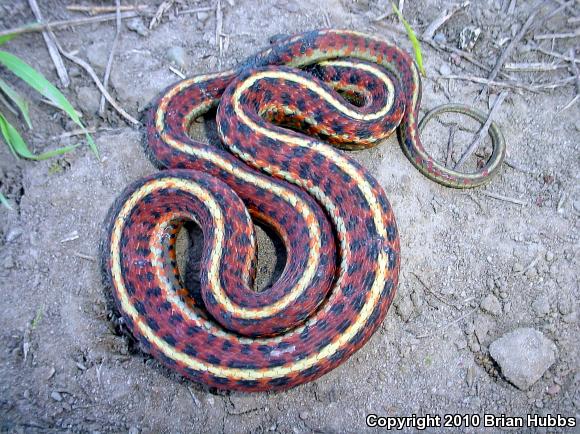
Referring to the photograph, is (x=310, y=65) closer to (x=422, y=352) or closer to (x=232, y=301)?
(x=232, y=301)

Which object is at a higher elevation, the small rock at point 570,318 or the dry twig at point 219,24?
the dry twig at point 219,24

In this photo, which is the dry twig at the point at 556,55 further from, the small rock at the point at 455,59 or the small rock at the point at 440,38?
the small rock at the point at 440,38

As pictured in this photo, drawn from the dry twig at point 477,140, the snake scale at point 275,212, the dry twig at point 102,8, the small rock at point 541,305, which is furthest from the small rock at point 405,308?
the dry twig at point 102,8

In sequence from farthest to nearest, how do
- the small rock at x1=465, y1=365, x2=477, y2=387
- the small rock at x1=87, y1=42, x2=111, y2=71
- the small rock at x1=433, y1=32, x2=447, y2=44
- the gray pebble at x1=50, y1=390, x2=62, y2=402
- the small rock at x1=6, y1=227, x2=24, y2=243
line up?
the small rock at x1=433, y1=32, x2=447, y2=44
the small rock at x1=87, y1=42, x2=111, y2=71
the small rock at x1=6, y1=227, x2=24, y2=243
the small rock at x1=465, y1=365, x2=477, y2=387
the gray pebble at x1=50, y1=390, x2=62, y2=402

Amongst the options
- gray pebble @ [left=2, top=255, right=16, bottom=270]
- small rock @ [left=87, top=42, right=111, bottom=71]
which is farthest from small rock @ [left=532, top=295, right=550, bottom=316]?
small rock @ [left=87, top=42, right=111, bottom=71]

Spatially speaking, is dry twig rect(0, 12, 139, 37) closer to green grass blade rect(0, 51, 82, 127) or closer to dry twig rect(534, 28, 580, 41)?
green grass blade rect(0, 51, 82, 127)

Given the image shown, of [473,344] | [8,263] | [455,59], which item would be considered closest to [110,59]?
[8,263]
